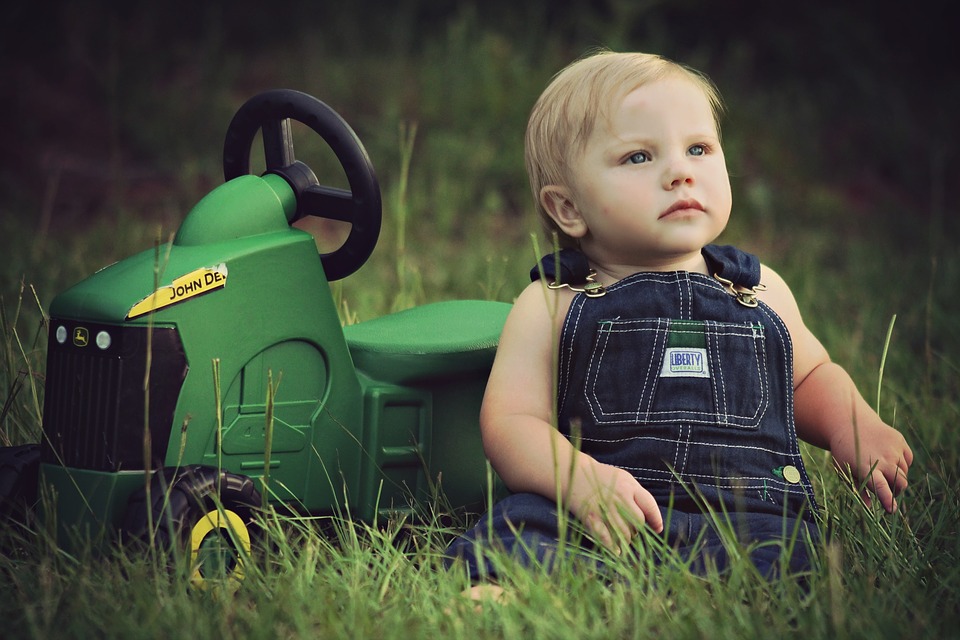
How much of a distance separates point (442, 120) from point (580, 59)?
3373 mm

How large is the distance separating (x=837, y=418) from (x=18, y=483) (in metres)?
1.37

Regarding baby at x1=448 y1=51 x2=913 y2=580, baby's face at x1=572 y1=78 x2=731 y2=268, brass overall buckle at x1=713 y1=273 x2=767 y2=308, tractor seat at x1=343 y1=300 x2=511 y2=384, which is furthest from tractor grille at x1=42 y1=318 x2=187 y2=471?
brass overall buckle at x1=713 y1=273 x2=767 y2=308

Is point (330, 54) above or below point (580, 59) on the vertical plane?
above

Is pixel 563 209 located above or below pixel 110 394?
above

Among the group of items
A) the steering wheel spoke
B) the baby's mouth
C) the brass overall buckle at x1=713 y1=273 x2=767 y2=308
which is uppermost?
the steering wheel spoke

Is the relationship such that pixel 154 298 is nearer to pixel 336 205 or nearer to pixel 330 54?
pixel 336 205

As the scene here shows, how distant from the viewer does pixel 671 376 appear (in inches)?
69.0

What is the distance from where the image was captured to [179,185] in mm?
5086

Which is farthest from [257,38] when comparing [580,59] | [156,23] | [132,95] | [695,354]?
[695,354]

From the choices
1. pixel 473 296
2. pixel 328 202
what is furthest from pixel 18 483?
pixel 473 296

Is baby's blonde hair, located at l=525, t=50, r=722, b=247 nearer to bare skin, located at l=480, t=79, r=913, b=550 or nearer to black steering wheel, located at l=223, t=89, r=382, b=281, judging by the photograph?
bare skin, located at l=480, t=79, r=913, b=550

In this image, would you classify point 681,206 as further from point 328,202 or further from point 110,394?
point 110,394

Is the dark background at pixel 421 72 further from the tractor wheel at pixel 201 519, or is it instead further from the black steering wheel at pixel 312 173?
the tractor wheel at pixel 201 519

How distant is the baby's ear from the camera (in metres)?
1.86
